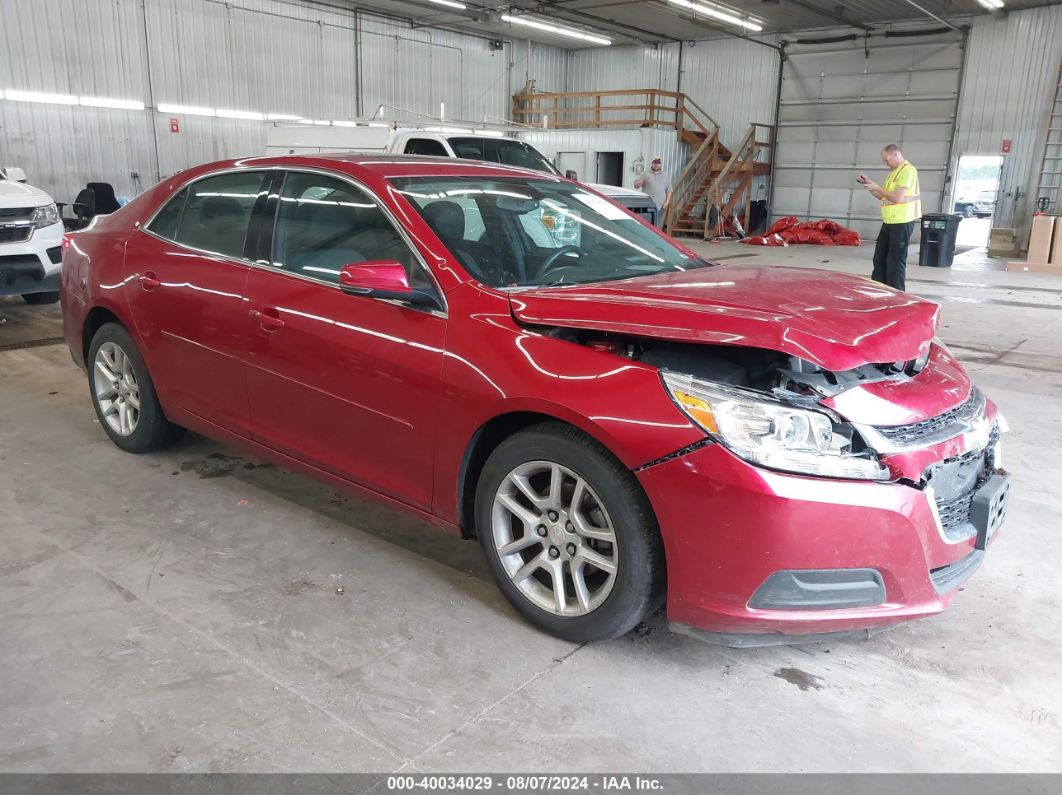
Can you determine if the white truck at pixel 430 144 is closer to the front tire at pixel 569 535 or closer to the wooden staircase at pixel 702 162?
the front tire at pixel 569 535

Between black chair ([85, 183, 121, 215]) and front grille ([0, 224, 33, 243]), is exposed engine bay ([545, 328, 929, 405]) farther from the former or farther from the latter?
black chair ([85, 183, 121, 215])

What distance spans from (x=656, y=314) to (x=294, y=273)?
1.52 meters

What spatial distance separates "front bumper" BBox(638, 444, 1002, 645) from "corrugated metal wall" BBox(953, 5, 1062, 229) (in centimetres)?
1998

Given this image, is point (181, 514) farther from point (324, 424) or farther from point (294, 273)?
point (294, 273)

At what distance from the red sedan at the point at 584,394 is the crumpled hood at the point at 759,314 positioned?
11 millimetres

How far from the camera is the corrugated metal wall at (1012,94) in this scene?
18156 millimetres

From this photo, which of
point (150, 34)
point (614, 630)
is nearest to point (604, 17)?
point (150, 34)

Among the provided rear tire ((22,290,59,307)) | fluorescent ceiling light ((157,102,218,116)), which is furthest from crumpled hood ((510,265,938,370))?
fluorescent ceiling light ((157,102,218,116))

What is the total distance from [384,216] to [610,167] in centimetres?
2025

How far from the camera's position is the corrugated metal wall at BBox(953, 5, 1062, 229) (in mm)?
18156

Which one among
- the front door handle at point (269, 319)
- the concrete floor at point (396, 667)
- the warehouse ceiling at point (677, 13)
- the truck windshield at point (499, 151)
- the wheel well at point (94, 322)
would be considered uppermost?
the warehouse ceiling at point (677, 13)

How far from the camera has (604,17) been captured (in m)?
21.2

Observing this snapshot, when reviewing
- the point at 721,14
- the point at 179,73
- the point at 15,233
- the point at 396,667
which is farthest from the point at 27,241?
the point at 721,14

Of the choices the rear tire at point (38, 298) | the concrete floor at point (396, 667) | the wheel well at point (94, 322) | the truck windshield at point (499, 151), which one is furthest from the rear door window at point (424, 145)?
the concrete floor at point (396, 667)
